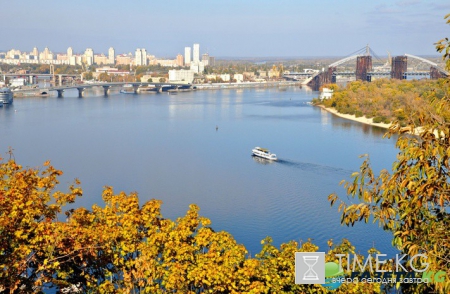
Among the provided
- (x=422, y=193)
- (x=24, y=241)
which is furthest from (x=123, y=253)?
(x=422, y=193)

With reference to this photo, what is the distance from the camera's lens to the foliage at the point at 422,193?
3.34ft

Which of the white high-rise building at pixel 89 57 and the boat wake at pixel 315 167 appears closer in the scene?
the boat wake at pixel 315 167

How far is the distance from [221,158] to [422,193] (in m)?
6.00

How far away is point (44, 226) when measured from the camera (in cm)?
153

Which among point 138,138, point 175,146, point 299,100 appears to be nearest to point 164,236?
point 175,146

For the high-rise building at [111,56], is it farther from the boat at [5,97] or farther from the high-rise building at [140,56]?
the boat at [5,97]

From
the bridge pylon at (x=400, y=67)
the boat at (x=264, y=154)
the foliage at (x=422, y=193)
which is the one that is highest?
the bridge pylon at (x=400, y=67)

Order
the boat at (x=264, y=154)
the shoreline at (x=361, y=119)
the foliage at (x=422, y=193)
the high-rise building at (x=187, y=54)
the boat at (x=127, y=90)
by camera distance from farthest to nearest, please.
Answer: the high-rise building at (x=187, y=54) < the boat at (x=127, y=90) < the shoreline at (x=361, y=119) < the boat at (x=264, y=154) < the foliage at (x=422, y=193)

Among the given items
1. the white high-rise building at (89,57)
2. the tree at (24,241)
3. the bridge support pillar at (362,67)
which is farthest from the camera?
the white high-rise building at (89,57)

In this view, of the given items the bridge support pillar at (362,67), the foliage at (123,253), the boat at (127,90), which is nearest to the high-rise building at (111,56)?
the boat at (127,90)

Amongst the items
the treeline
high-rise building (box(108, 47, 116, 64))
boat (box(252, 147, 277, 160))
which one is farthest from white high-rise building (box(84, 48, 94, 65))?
boat (box(252, 147, 277, 160))

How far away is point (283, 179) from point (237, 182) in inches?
20.2

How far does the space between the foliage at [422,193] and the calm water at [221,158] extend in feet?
7.90

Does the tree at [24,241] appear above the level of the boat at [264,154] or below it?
above
